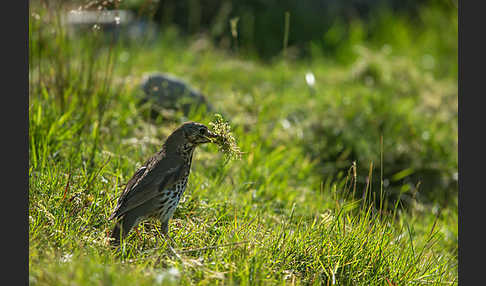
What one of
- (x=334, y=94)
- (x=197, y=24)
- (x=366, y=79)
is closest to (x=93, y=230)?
(x=334, y=94)

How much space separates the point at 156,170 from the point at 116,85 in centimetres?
252

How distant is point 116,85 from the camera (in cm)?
576

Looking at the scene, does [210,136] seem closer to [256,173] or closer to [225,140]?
[225,140]

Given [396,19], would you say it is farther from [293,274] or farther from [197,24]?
[293,274]

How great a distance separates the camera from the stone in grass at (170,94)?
5.57m

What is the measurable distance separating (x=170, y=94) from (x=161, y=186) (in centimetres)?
237

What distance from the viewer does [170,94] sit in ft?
18.5

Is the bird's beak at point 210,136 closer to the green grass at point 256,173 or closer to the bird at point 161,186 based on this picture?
the bird at point 161,186

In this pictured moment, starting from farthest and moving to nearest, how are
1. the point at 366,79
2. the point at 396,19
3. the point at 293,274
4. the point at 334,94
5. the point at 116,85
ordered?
the point at 396,19 < the point at 366,79 < the point at 334,94 < the point at 116,85 < the point at 293,274

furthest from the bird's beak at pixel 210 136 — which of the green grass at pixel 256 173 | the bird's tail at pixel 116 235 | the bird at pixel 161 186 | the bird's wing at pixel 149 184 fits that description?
the bird's tail at pixel 116 235

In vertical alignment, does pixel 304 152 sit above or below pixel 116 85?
below

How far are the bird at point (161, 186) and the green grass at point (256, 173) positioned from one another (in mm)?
142

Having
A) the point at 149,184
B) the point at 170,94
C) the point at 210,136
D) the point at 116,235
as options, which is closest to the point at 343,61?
the point at 170,94

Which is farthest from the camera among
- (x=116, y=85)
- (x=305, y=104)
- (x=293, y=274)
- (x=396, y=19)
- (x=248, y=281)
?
(x=396, y=19)
